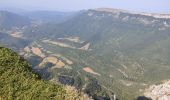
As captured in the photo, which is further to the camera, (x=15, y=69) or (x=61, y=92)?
(x=15, y=69)

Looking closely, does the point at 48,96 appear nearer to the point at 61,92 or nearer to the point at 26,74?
the point at 61,92

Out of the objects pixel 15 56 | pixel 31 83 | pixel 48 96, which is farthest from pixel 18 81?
pixel 15 56

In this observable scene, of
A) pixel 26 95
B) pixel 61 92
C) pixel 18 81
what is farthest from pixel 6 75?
pixel 61 92

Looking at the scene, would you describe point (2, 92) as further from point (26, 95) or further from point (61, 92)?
point (61, 92)

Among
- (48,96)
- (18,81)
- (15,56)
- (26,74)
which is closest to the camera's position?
(48,96)

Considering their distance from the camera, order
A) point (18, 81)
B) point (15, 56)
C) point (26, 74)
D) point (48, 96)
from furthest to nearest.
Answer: point (15, 56)
point (26, 74)
point (18, 81)
point (48, 96)

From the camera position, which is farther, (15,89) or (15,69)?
(15,69)
